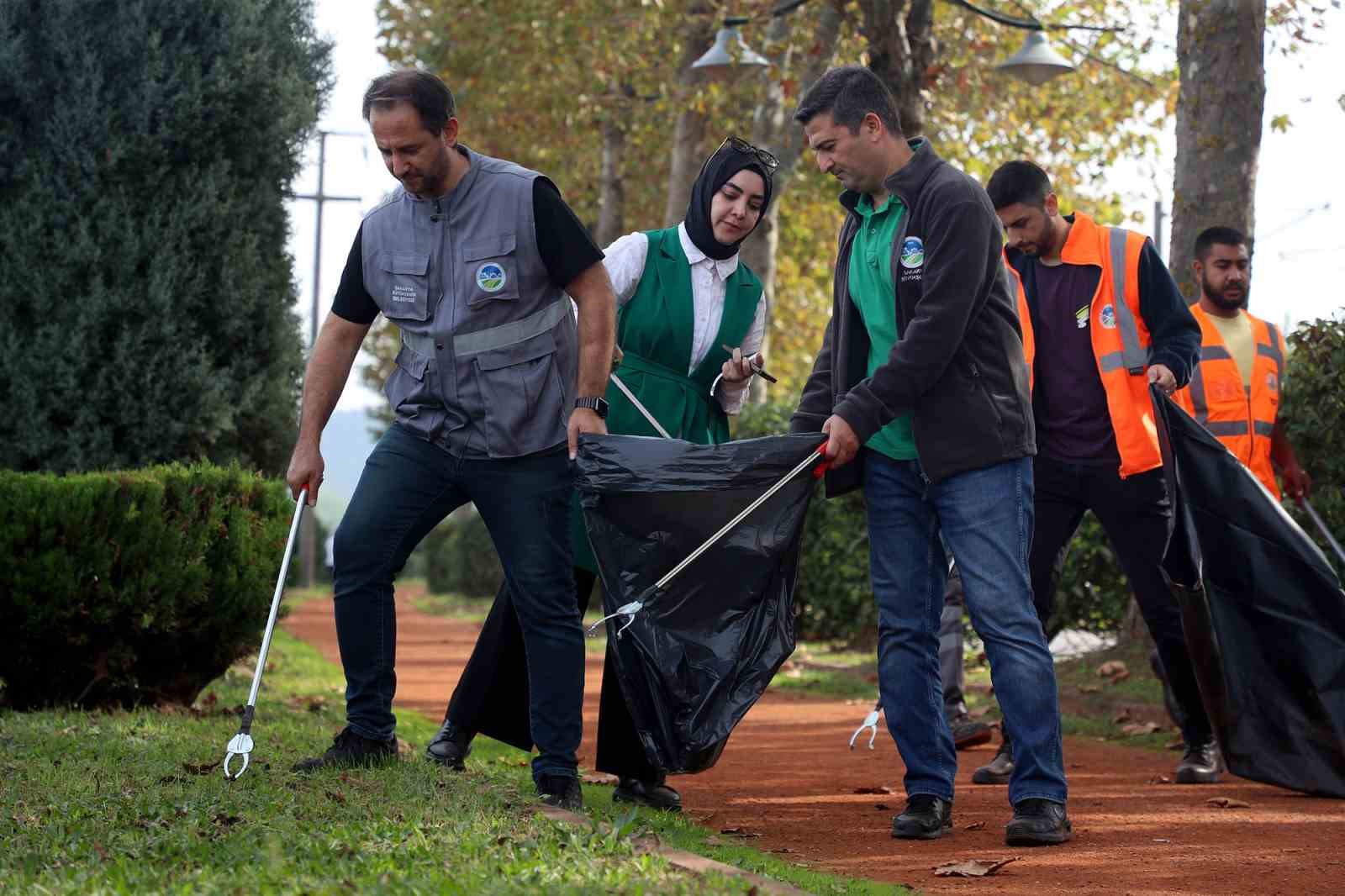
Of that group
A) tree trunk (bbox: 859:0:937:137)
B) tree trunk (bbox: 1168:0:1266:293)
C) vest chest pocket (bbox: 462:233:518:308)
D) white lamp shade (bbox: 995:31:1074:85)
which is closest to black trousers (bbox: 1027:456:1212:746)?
vest chest pocket (bbox: 462:233:518:308)

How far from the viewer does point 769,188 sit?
581cm

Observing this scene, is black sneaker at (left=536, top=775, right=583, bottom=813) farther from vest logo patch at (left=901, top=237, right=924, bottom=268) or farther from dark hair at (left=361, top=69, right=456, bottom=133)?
dark hair at (left=361, top=69, right=456, bottom=133)

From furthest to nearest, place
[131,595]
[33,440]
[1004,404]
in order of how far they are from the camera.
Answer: [33,440] → [131,595] → [1004,404]

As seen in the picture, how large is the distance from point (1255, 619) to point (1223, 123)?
14.4 ft

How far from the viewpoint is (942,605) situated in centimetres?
555

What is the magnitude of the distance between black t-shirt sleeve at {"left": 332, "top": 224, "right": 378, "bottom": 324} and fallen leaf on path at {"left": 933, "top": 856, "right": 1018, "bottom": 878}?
246 cm

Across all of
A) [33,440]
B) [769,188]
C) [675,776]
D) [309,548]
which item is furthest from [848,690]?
[309,548]

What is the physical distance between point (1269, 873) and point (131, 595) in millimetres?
4818

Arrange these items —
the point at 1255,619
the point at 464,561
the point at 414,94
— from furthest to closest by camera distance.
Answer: the point at 464,561
the point at 1255,619
the point at 414,94

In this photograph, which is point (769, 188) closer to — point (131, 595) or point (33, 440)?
point (131, 595)

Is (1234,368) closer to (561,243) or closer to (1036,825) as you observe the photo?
(1036,825)

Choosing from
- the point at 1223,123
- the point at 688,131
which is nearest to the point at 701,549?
the point at 1223,123

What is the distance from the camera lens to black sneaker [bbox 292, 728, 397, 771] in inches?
217

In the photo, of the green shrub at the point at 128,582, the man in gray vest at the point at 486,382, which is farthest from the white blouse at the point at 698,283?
the green shrub at the point at 128,582
